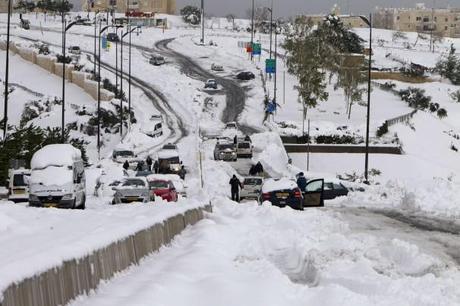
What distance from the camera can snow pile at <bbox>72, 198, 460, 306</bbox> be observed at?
37.0 ft

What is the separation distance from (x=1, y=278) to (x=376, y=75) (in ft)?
433

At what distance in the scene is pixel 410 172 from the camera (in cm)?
5741

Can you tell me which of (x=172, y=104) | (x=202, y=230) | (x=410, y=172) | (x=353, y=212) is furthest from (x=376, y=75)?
(x=202, y=230)

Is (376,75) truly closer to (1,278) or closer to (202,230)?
(202,230)

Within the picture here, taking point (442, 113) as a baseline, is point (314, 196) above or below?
below

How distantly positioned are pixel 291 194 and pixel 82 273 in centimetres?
2251

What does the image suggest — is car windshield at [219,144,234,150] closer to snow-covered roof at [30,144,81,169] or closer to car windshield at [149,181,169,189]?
car windshield at [149,181,169,189]

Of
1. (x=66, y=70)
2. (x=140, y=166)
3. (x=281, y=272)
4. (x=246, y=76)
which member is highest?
(x=246, y=76)

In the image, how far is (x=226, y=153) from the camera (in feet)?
196

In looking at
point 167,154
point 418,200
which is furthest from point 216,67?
point 418,200

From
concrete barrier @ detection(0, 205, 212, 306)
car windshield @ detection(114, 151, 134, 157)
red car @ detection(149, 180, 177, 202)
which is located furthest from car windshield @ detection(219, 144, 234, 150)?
concrete barrier @ detection(0, 205, 212, 306)

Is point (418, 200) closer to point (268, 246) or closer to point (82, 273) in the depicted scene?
point (268, 246)

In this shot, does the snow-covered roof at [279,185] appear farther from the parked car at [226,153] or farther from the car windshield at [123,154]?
the parked car at [226,153]

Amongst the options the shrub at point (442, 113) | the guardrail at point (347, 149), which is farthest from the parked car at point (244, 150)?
the shrub at point (442, 113)
